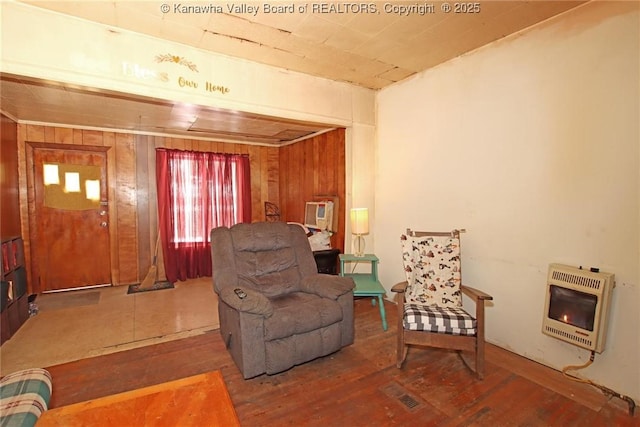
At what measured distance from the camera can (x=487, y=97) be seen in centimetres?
261

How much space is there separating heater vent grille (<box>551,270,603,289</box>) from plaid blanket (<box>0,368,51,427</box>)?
2.89 metres

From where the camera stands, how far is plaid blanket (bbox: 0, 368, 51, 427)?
Result: 3.58 ft

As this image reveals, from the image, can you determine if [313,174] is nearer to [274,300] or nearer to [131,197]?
[274,300]

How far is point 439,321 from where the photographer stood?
217 cm

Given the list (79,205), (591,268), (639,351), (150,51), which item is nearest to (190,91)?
(150,51)

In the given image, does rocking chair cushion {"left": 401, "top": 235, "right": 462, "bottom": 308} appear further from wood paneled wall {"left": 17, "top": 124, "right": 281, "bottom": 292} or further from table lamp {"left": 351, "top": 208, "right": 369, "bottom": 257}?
wood paneled wall {"left": 17, "top": 124, "right": 281, "bottom": 292}

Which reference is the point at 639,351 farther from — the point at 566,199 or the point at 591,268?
the point at 566,199

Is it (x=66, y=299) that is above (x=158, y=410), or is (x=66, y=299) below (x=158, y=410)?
below

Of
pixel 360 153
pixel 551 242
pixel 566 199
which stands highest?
pixel 360 153

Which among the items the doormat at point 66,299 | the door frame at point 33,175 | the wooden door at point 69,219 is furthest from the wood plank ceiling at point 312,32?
the doormat at point 66,299

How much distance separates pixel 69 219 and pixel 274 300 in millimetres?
3569

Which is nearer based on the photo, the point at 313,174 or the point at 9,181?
the point at 9,181

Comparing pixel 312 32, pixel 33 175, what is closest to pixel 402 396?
pixel 312 32

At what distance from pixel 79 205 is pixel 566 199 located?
5.50 metres
